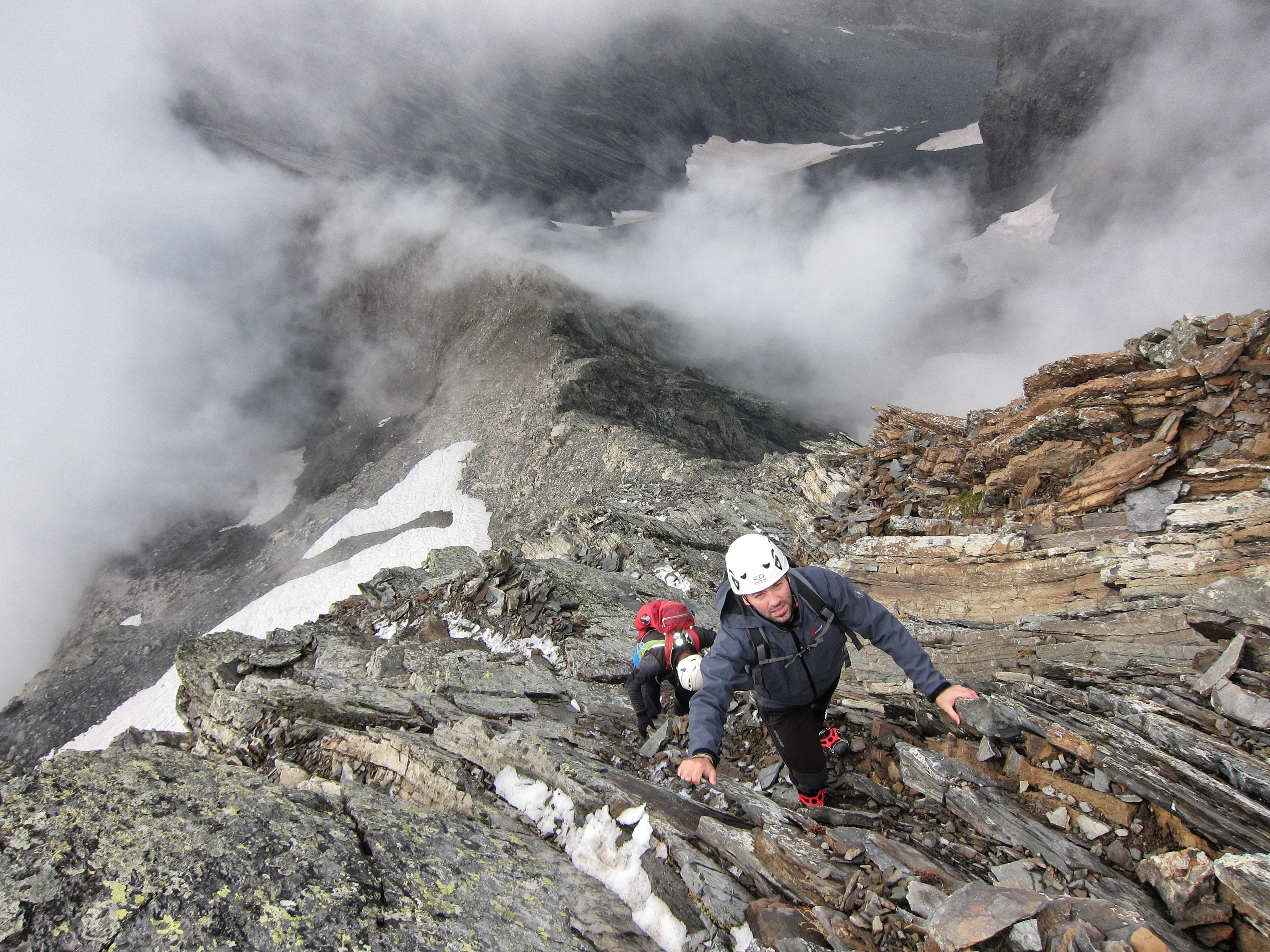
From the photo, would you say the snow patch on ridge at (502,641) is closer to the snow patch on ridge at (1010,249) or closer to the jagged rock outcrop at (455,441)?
the jagged rock outcrop at (455,441)

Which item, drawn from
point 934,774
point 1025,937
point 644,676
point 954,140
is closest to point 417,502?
point 644,676

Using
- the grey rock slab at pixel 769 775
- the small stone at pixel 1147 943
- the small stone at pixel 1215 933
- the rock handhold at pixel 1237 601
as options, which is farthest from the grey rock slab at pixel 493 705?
the rock handhold at pixel 1237 601

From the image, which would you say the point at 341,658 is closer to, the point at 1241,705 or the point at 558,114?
the point at 1241,705

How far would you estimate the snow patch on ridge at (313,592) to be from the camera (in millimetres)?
35562

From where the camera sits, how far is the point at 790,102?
126 m

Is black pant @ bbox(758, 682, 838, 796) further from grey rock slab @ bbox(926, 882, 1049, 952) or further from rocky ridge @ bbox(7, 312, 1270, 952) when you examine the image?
grey rock slab @ bbox(926, 882, 1049, 952)

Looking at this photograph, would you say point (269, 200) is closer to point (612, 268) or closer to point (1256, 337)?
point (612, 268)

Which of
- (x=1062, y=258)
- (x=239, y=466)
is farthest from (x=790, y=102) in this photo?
(x=239, y=466)

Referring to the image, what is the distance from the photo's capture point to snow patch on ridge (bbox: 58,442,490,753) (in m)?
35.6

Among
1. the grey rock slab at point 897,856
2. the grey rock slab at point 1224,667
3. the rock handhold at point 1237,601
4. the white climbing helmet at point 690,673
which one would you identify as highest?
the rock handhold at point 1237,601

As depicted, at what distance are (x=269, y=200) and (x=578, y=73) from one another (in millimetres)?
58619

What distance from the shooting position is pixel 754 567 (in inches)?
194

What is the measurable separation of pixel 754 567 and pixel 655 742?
4.30 metres

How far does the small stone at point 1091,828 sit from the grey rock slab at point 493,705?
697 centimetres
